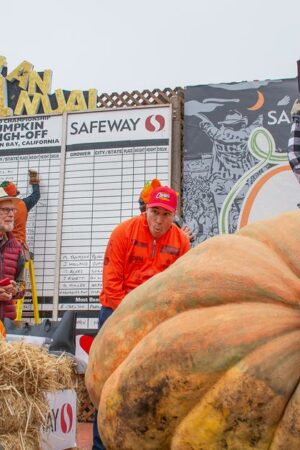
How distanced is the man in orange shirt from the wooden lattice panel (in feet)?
8.42

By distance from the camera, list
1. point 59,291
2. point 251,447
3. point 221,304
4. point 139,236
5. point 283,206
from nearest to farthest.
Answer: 1. point 251,447
2. point 221,304
3. point 139,236
4. point 283,206
5. point 59,291

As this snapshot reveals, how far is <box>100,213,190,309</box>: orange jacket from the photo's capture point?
3457 mm

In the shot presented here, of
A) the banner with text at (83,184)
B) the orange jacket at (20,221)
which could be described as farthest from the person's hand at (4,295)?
the orange jacket at (20,221)

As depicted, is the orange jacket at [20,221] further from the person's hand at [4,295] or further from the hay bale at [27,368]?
the hay bale at [27,368]

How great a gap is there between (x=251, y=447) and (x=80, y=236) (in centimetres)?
473

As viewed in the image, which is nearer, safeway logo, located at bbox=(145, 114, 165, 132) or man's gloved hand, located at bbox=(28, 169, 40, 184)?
safeway logo, located at bbox=(145, 114, 165, 132)

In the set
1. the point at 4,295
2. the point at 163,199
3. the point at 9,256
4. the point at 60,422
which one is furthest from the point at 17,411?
the point at 9,256

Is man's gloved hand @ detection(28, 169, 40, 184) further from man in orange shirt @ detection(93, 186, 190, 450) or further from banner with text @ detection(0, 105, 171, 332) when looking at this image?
man in orange shirt @ detection(93, 186, 190, 450)

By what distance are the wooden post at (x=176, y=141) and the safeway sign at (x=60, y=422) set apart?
2.58 metres

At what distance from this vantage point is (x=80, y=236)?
235 inches

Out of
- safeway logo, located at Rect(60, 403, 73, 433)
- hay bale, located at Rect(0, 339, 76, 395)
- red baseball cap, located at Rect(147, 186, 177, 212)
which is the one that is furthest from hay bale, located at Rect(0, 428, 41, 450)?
red baseball cap, located at Rect(147, 186, 177, 212)

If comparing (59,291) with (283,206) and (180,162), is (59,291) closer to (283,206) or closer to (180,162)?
(180,162)

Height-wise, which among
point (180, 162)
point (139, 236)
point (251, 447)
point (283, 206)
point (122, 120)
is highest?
point (122, 120)

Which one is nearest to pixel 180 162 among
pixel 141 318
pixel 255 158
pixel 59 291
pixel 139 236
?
pixel 255 158
